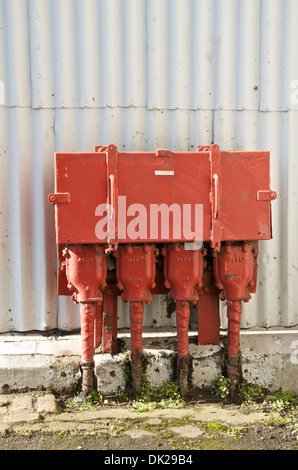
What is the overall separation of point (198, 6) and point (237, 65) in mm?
525

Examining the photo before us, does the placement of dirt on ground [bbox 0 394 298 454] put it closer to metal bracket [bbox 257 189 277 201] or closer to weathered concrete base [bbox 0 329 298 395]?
weathered concrete base [bbox 0 329 298 395]

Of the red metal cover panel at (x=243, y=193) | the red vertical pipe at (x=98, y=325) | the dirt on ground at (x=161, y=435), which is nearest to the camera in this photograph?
the dirt on ground at (x=161, y=435)

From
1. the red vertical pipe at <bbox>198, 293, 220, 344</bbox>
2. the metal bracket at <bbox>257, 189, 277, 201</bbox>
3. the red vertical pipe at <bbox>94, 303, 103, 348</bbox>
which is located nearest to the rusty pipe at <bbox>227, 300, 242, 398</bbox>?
the red vertical pipe at <bbox>198, 293, 220, 344</bbox>

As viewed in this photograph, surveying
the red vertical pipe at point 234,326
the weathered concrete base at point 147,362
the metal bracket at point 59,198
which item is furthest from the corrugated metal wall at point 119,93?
the red vertical pipe at point 234,326

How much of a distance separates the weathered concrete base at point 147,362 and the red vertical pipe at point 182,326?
132 mm

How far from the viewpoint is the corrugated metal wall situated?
3.95 metres

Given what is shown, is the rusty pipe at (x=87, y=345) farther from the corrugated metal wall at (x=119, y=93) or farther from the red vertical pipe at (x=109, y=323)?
the corrugated metal wall at (x=119, y=93)

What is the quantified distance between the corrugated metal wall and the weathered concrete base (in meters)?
0.22

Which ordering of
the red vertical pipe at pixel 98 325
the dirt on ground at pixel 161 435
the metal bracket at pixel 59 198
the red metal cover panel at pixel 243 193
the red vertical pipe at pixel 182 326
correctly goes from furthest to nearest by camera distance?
the red vertical pipe at pixel 98 325, the red vertical pipe at pixel 182 326, the red metal cover panel at pixel 243 193, the metal bracket at pixel 59 198, the dirt on ground at pixel 161 435

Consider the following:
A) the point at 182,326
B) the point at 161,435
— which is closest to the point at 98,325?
the point at 182,326

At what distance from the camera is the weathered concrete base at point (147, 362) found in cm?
387
